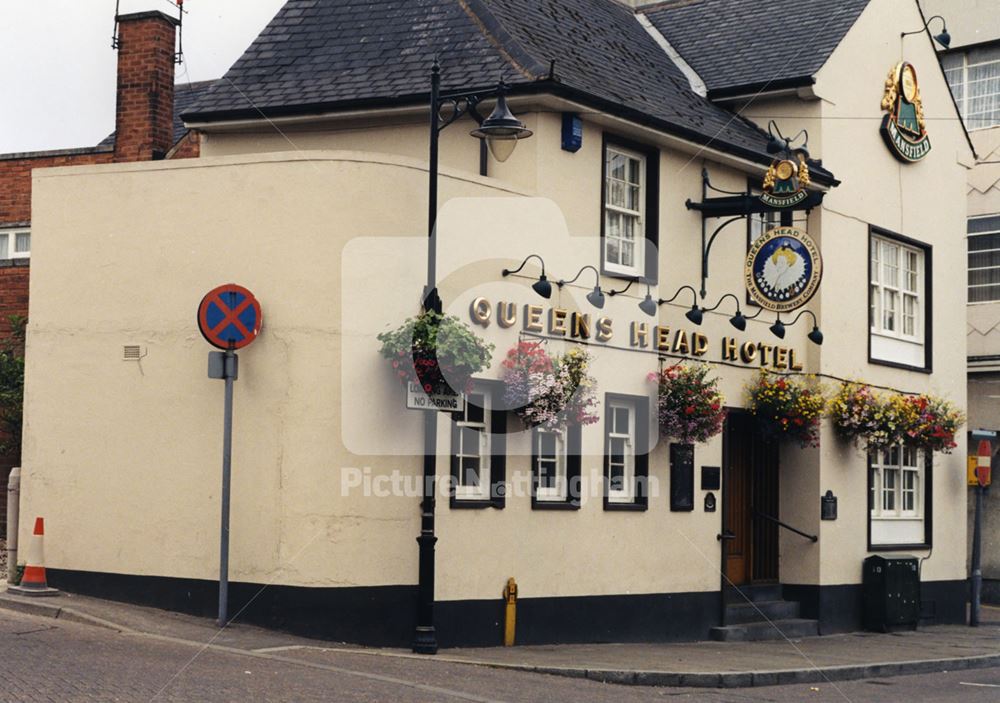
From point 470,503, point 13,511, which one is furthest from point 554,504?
point 13,511

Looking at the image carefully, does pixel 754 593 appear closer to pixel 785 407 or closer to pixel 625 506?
pixel 785 407

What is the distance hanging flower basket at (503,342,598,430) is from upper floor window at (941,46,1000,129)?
54.7 feet

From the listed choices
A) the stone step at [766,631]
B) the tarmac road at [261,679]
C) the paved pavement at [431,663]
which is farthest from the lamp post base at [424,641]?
the stone step at [766,631]

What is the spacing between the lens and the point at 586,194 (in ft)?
56.6

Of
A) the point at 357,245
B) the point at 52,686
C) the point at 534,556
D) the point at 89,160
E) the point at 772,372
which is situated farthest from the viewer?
the point at 89,160

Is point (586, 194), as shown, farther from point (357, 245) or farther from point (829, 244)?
point (829, 244)

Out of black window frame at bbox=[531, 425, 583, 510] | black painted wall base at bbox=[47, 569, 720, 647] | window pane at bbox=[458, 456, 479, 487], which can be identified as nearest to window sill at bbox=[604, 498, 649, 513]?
black window frame at bbox=[531, 425, 583, 510]

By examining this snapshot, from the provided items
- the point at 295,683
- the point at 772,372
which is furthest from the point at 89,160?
the point at 295,683

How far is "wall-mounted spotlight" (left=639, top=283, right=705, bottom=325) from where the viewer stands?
17.6m

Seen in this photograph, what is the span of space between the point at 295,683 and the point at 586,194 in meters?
7.61

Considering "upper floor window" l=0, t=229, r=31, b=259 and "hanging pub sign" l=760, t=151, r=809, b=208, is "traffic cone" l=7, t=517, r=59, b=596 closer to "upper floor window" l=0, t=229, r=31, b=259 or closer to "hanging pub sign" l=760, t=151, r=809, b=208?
"hanging pub sign" l=760, t=151, r=809, b=208

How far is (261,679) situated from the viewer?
1173 cm

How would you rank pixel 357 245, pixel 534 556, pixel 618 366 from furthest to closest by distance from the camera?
pixel 618 366 < pixel 534 556 < pixel 357 245

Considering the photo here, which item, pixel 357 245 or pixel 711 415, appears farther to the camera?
pixel 711 415
